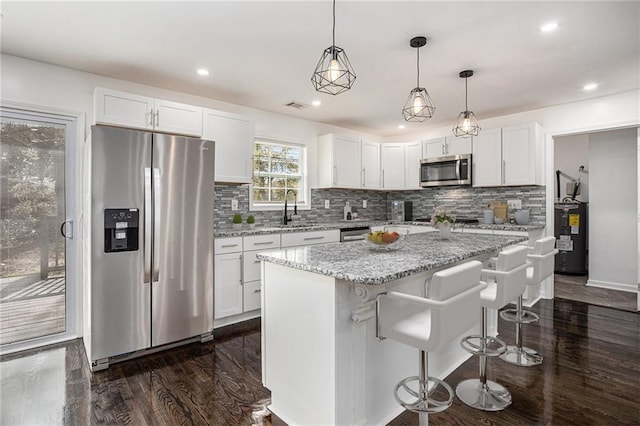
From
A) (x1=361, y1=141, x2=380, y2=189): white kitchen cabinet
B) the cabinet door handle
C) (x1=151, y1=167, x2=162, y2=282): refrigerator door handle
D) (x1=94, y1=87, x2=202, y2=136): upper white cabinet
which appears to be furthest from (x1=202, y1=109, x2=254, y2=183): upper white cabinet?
the cabinet door handle

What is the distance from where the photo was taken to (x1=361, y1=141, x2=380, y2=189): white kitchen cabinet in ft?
17.3

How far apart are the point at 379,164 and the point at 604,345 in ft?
11.7

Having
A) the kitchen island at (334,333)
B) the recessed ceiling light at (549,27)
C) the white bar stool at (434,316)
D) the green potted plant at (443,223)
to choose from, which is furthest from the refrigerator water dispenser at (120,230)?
the recessed ceiling light at (549,27)

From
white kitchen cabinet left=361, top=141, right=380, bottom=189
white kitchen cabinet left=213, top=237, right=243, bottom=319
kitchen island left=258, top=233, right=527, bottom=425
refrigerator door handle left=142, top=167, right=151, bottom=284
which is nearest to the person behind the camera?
kitchen island left=258, top=233, right=527, bottom=425

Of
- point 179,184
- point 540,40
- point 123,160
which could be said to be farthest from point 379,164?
Answer: point 123,160

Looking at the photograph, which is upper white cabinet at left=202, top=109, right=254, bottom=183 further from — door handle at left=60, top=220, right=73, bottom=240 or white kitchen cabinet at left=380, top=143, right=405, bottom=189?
white kitchen cabinet at left=380, top=143, right=405, bottom=189

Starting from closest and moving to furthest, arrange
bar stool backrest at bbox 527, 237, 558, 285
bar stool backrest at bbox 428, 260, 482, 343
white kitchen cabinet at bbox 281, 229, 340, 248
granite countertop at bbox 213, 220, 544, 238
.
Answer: bar stool backrest at bbox 428, 260, 482, 343
bar stool backrest at bbox 527, 237, 558, 285
granite countertop at bbox 213, 220, 544, 238
white kitchen cabinet at bbox 281, 229, 340, 248

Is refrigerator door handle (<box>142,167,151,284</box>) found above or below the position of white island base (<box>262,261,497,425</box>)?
above

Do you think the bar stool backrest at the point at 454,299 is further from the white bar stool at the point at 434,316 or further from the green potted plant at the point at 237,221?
the green potted plant at the point at 237,221

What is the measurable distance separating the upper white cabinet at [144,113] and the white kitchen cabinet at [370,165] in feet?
8.68

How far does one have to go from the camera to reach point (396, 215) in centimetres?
568

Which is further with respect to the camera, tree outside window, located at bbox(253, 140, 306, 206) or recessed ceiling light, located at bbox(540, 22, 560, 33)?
tree outside window, located at bbox(253, 140, 306, 206)

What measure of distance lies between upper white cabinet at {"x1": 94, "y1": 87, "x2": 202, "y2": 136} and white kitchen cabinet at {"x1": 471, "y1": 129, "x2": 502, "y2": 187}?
360cm

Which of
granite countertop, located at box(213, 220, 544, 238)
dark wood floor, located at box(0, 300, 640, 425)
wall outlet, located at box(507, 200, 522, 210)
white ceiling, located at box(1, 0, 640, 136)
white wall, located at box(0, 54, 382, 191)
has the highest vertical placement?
white ceiling, located at box(1, 0, 640, 136)
